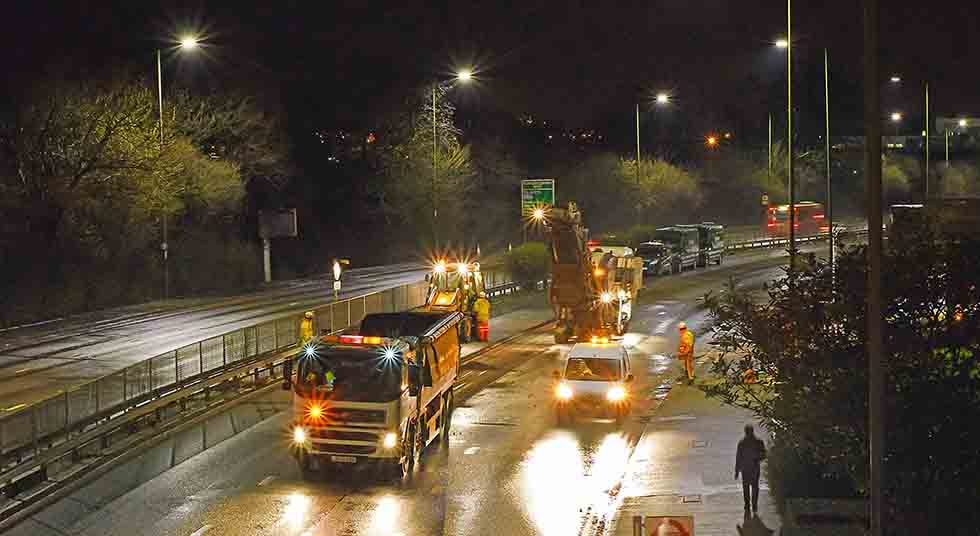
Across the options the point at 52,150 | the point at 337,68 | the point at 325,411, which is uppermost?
the point at 337,68

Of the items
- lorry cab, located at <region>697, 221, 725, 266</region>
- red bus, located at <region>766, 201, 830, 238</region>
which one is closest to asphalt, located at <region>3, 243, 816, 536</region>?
A: lorry cab, located at <region>697, 221, 725, 266</region>

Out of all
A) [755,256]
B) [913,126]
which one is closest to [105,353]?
[755,256]

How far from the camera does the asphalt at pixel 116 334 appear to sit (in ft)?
102

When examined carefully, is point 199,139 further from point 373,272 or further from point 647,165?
point 647,165

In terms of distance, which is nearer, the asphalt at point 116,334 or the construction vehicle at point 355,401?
the construction vehicle at point 355,401

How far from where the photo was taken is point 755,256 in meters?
78.1

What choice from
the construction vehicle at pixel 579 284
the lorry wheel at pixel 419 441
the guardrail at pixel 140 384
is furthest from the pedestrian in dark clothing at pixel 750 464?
the construction vehicle at pixel 579 284

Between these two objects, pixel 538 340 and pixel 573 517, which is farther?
pixel 538 340

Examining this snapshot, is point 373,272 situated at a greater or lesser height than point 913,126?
lesser

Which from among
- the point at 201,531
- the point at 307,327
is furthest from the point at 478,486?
the point at 307,327

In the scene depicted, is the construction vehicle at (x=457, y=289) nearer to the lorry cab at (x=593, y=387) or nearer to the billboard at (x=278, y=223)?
the lorry cab at (x=593, y=387)

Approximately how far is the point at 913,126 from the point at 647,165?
81.1 meters

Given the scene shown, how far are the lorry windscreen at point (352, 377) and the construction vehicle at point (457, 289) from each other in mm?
18224

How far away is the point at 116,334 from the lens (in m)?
39.9
